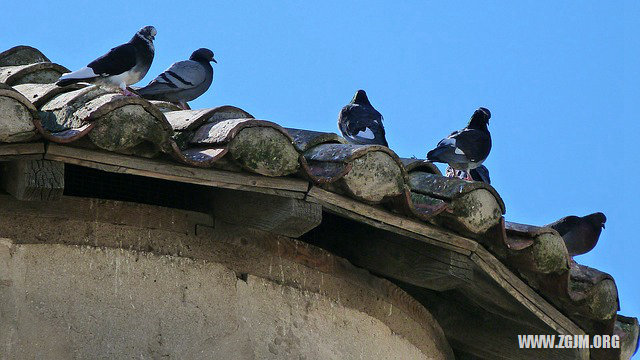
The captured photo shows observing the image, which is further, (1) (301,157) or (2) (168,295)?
(2) (168,295)

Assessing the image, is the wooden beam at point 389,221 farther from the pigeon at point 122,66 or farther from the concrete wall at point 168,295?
the pigeon at point 122,66

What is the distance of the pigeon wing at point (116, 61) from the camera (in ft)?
24.0

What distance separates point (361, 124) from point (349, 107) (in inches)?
19.5

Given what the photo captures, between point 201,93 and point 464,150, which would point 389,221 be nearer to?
point 201,93

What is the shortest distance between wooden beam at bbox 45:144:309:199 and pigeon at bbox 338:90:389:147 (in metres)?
4.58

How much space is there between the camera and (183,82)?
8.97 m

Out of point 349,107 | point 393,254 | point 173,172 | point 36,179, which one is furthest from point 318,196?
point 349,107

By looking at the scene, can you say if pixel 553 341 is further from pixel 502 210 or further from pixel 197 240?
pixel 197 240

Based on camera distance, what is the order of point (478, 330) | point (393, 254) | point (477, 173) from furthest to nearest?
point (477, 173)
point (478, 330)
point (393, 254)

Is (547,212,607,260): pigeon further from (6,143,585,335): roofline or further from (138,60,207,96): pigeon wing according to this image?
(6,143,585,335): roofline

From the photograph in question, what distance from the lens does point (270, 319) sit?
535cm

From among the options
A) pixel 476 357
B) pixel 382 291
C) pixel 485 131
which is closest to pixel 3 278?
pixel 382 291

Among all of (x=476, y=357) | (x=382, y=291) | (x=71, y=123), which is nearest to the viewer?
(x=71, y=123)

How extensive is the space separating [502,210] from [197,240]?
1358 mm
